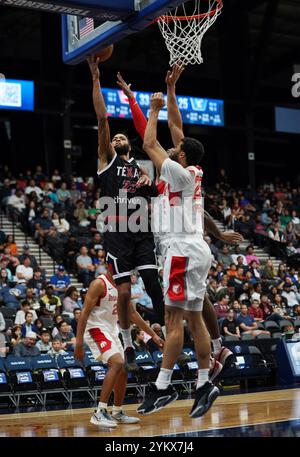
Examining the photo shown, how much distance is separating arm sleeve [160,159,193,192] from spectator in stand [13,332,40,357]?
7485 mm

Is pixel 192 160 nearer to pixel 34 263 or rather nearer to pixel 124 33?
pixel 124 33

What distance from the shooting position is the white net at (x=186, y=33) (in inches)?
347

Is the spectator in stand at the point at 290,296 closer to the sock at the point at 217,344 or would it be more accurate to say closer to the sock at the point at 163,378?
the sock at the point at 217,344

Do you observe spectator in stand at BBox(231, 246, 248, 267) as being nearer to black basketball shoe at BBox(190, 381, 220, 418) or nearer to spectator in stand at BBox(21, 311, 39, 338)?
spectator in stand at BBox(21, 311, 39, 338)

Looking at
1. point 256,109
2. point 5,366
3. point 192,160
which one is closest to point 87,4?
point 192,160

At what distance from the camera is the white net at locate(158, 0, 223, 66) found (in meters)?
8.81

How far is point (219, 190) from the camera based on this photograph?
26359 millimetres

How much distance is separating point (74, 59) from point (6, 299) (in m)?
8.39

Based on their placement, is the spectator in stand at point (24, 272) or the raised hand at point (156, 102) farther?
the spectator in stand at point (24, 272)

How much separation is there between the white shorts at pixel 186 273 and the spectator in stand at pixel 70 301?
359 inches

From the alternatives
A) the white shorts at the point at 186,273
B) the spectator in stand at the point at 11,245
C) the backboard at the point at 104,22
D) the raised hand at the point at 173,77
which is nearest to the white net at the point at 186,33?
the raised hand at the point at 173,77

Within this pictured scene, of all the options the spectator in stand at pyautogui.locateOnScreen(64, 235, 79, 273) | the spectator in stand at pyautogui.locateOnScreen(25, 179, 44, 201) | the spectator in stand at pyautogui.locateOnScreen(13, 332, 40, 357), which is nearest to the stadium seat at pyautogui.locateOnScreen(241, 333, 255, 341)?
the spectator in stand at pyautogui.locateOnScreen(13, 332, 40, 357)

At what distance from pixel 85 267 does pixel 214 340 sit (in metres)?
10.9

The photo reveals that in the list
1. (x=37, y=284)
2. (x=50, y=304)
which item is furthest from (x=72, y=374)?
(x=37, y=284)
